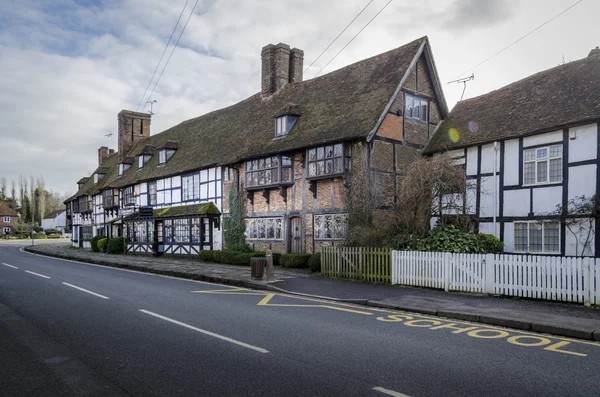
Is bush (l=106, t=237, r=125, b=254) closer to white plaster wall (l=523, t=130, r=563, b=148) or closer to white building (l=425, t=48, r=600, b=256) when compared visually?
white building (l=425, t=48, r=600, b=256)

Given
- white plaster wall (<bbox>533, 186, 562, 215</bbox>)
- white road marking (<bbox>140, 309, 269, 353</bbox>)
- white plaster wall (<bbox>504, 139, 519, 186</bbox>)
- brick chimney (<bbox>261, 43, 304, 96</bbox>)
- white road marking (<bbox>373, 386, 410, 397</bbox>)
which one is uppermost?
brick chimney (<bbox>261, 43, 304, 96</bbox>)

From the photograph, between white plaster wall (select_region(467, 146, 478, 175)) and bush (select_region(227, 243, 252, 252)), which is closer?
white plaster wall (select_region(467, 146, 478, 175))

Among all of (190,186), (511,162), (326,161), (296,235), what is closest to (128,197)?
(190,186)

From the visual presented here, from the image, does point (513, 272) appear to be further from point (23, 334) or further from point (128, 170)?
point (128, 170)

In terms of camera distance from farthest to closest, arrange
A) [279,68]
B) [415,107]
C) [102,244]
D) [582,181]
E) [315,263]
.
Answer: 1. [102,244]
2. [279,68]
3. [415,107]
4. [315,263]
5. [582,181]

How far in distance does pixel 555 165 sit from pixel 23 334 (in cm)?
1750

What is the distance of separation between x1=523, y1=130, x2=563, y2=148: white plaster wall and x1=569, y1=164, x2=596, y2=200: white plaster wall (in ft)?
4.27

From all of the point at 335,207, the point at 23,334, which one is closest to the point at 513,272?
the point at 335,207

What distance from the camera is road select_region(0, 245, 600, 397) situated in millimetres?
5293

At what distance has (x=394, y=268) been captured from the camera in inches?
594

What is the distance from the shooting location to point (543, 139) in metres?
17.9

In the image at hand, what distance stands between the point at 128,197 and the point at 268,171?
64.2ft

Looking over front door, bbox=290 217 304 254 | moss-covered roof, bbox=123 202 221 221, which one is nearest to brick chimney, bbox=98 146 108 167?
moss-covered roof, bbox=123 202 221 221

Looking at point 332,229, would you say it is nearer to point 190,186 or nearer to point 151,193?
point 190,186
